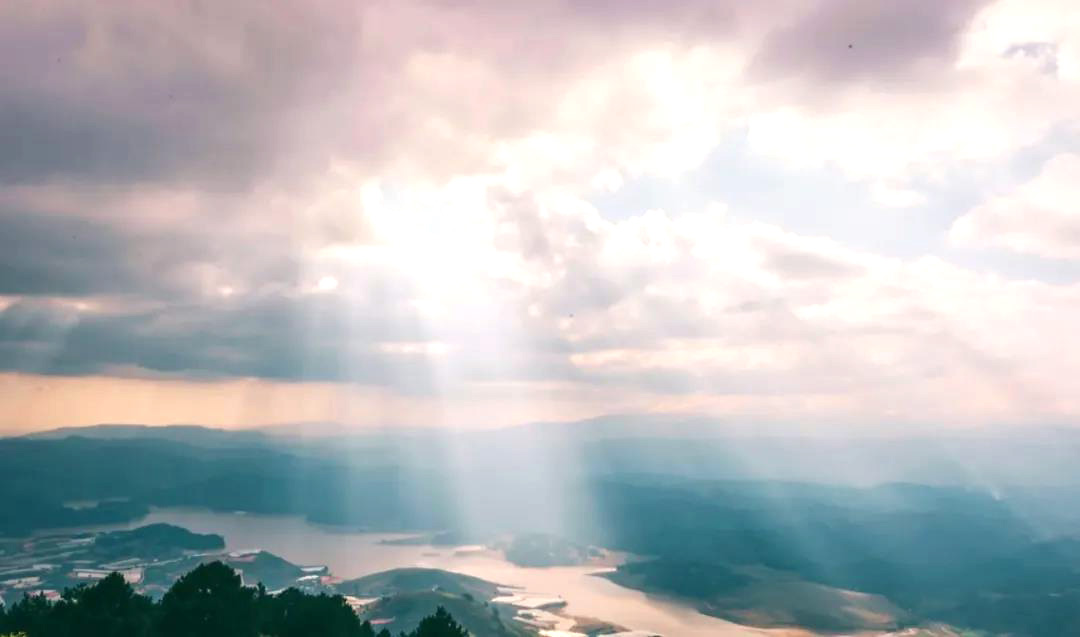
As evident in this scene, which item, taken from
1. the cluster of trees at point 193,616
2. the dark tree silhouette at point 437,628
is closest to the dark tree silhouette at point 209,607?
the cluster of trees at point 193,616

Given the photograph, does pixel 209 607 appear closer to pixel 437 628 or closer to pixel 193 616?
pixel 193 616

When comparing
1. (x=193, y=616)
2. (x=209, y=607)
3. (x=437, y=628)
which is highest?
(x=209, y=607)

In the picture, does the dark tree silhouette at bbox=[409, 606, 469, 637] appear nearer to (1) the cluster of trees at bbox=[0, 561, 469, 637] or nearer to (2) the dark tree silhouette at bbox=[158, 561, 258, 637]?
(1) the cluster of trees at bbox=[0, 561, 469, 637]

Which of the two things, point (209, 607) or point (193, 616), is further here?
point (209, 607)

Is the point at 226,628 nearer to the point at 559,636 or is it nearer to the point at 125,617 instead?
the point at 125,617

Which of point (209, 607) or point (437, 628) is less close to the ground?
point (209, 607)

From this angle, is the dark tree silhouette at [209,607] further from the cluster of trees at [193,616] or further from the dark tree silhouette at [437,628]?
the dark tree silhouette at [437,628]

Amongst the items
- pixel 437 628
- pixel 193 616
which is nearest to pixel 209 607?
pixel 193 616

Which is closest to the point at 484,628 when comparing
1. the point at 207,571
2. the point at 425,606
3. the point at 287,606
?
the point at 425,606
